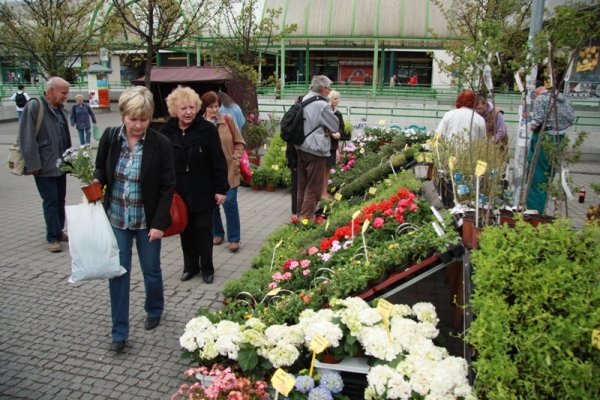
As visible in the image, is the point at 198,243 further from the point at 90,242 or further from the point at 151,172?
the point at 90,242

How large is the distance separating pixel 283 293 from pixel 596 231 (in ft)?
7.23

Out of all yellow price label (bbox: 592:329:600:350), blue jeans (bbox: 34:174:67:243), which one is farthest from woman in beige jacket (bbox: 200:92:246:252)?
yellow price label (bbox: 592:329:600:350)

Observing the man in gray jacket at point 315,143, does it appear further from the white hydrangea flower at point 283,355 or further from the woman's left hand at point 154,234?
the white hydrangea flower at point 283,355

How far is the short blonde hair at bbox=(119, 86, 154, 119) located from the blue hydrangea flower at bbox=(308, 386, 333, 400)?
2127 millimetres

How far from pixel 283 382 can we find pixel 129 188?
5.83 feet

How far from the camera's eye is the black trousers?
14.9 ft

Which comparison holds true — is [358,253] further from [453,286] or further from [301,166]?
[301,166]

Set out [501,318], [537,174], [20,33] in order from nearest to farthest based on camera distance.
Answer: [501,318] → [537,174] → [20,33]

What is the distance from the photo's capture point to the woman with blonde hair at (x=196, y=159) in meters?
4.28

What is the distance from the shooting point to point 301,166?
6.29m

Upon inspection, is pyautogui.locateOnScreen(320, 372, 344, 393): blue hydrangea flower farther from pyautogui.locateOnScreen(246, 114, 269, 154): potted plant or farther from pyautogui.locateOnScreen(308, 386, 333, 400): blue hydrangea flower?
pyautogui.locateOnScreen(246, 114, 269, 154): potted plant

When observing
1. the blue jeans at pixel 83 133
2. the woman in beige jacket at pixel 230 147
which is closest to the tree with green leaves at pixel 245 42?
the blue jeans at pixel 83 133

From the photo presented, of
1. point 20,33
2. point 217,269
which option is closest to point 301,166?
point 217,269

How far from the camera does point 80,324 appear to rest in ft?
12.9
